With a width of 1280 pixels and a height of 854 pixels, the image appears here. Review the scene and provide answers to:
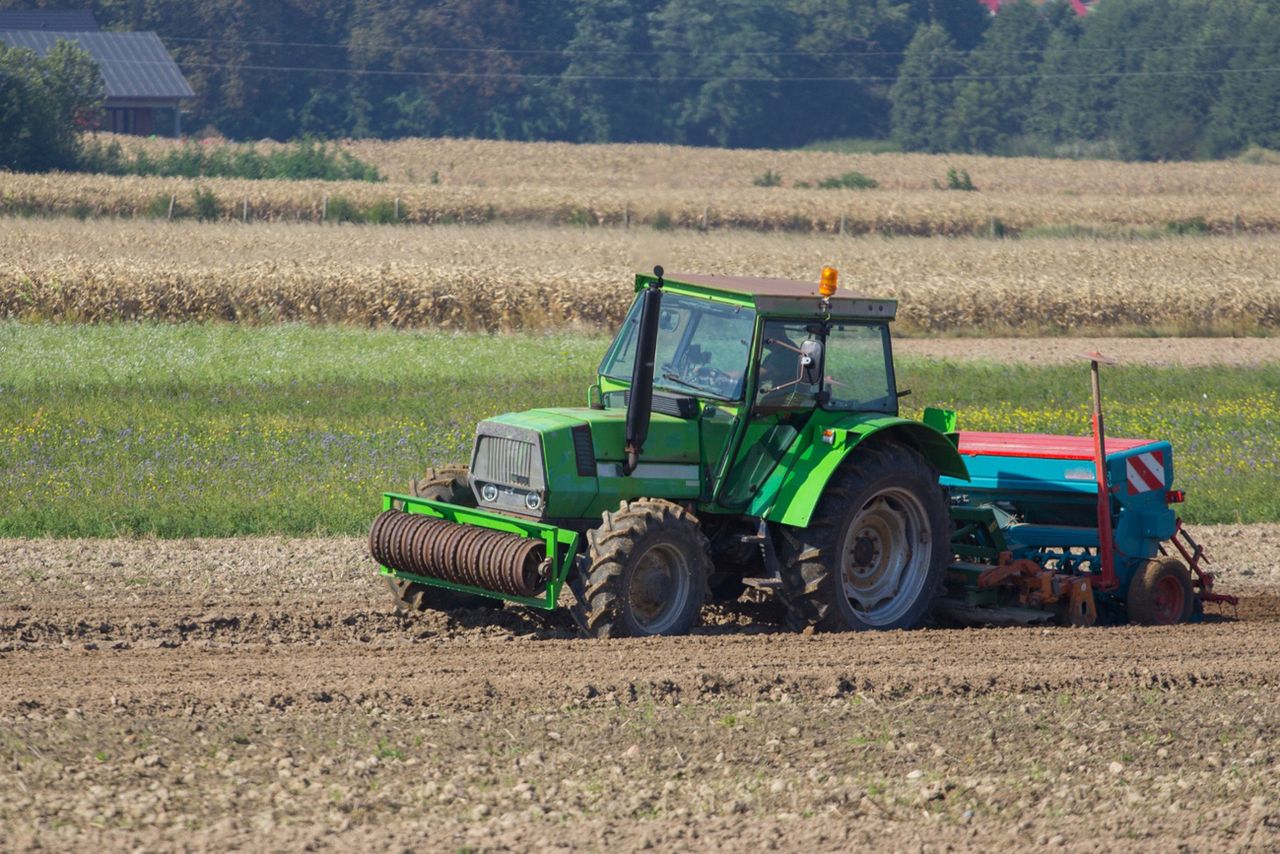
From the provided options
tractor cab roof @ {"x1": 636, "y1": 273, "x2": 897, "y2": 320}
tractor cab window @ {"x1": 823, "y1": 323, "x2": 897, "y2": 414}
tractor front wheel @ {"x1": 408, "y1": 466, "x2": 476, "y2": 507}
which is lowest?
tractor front wheel @ {"x1": 408, "y1": 466, "x2": 476, "y2": 507}

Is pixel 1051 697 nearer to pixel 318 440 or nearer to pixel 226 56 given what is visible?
pixel 318 440

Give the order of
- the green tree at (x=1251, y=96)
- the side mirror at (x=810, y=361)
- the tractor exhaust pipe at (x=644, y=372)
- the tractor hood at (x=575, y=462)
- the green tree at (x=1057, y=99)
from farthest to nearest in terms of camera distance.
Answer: the green tree at (x=1057, y=99), the green tree at (x=1251, y=96), the side mirror at (x=810, y=361), the tractor hood at (x=575, y=462), the tractor exhaust pipe at (x=644, y=372)

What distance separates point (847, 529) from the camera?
29.8 ft

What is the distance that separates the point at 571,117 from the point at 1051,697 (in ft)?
176

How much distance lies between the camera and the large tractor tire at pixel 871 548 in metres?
9.02

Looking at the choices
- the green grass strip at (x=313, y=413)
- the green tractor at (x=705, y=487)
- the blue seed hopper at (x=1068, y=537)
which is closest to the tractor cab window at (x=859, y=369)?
the green tractor at (x=705, y=487)

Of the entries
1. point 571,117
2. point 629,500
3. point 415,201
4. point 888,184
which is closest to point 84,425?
point 629,500

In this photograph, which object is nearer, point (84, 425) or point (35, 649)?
point (35, 649)

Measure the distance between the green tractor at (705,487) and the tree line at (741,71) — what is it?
37.6m

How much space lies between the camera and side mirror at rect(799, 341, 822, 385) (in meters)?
8.94

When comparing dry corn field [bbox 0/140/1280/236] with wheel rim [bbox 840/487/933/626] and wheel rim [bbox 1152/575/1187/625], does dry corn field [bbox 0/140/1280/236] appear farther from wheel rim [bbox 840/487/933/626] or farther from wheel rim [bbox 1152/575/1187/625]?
A: wheel rim [bbox 840/487/933/626]

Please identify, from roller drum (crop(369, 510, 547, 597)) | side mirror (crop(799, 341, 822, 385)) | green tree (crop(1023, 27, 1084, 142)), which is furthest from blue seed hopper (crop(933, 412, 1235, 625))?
green tree (crop(1023, 27, 1084, 142))

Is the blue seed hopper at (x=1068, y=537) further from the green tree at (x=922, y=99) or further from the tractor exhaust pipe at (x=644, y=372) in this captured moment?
the green tree at (x=922, y=99)

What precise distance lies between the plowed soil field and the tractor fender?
74cm
